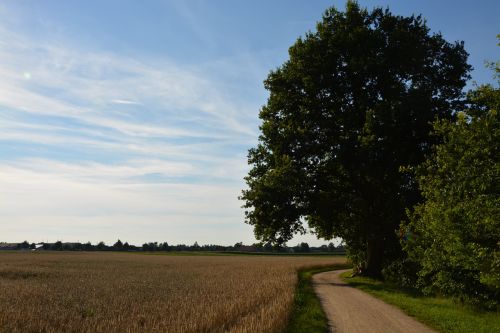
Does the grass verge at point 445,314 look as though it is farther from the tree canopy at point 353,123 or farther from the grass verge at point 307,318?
the tree canopy at point 353,123

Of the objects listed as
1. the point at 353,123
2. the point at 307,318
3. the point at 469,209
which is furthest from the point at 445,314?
the point at 353,123

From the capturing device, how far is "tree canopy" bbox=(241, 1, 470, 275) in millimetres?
32750

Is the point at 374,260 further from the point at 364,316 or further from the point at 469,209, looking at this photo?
the point at 469,209

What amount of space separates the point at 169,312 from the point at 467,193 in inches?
454

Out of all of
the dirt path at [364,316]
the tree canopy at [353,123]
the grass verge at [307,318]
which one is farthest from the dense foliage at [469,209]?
the tree canopy at [353,123]

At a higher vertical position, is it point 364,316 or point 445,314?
point 445,314

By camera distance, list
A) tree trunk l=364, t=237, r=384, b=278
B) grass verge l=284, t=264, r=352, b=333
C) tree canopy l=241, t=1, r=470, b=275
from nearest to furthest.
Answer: grass verge l=284, t=264, r=352, b=333 → tree canopy l=241, t=1, r=470, b=275 → tree trunk l=364, t=237, r=384, b=278

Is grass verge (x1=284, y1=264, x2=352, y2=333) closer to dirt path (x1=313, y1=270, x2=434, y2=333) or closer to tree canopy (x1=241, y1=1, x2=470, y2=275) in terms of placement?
dirt path (x1=313, y1=270, x2=434, y2=333)

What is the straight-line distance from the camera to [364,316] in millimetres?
18109

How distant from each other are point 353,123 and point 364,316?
18.4m

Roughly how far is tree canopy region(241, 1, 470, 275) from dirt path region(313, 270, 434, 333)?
1002 centimetres

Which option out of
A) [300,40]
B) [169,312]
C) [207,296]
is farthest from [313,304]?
[300,40]

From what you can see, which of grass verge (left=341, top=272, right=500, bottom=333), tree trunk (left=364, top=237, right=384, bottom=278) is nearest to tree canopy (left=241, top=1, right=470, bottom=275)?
tree trunk (left=364, top=237, right=384, bottom=278)

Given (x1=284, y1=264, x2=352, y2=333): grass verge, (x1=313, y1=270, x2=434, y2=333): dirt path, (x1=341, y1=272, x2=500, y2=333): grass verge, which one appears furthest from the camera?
(x1=341, y1=272, x2=500, y2=333): grass verge
